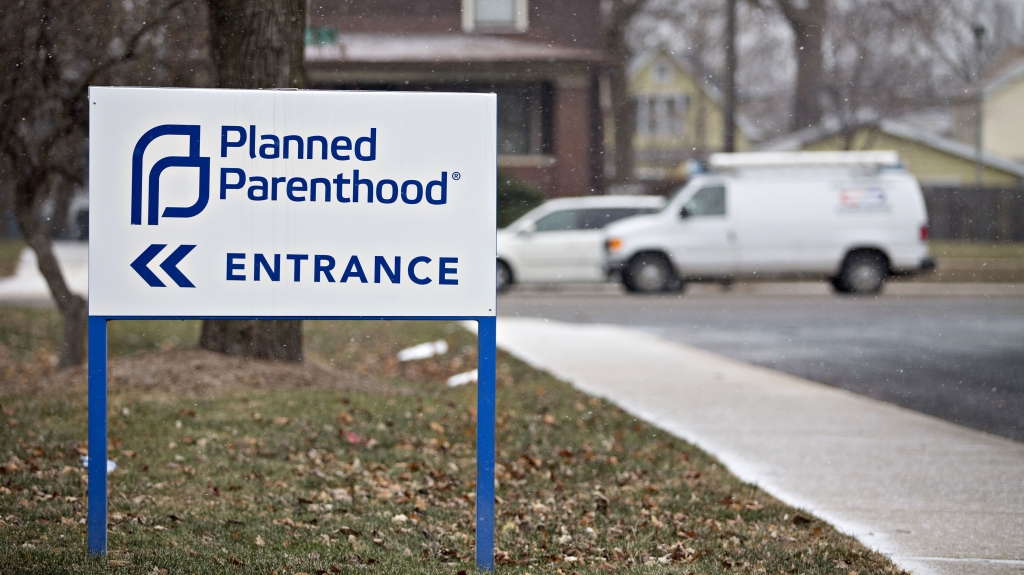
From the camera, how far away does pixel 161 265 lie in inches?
156

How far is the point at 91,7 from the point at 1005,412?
7365 millimetres

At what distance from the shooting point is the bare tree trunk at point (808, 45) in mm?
13673

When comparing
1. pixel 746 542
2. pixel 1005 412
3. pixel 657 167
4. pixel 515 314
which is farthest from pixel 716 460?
pixel 657 167

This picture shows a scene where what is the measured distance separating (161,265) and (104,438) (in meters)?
0.68

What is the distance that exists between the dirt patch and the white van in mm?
11348

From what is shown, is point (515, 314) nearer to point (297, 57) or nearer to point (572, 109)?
point (572, 109)

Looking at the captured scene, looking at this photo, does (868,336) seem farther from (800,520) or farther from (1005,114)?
(1005,114)

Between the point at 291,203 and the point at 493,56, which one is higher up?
the point at 493,56

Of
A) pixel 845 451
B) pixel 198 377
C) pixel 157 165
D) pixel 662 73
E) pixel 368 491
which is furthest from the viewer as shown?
pixel 662 73

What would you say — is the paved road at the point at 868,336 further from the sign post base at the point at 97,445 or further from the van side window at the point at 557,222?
the sign post base at the point at 97,445

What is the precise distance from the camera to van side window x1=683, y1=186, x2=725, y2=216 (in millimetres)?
18625

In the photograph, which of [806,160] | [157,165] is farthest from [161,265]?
[806,160]

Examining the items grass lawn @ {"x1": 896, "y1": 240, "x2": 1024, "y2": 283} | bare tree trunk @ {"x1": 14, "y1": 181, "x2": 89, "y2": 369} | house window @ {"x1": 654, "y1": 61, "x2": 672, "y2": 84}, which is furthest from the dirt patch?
house window @ {"x1": 654, "y1": 61, "x2": 672, "y2": 84}

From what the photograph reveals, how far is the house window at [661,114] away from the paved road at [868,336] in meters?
15.1
